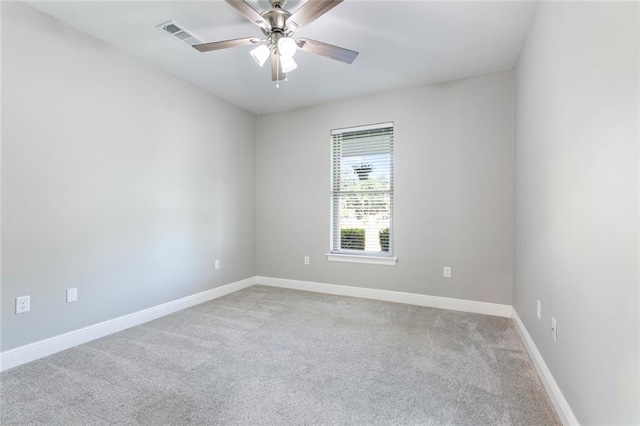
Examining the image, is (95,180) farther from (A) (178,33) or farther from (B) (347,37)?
(B) (347,37)

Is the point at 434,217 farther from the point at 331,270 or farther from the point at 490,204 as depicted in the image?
the point at 331,270

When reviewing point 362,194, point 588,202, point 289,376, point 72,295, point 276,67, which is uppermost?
point 276,67

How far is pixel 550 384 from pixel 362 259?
7.65 feet

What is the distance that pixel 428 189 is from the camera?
11.7ft

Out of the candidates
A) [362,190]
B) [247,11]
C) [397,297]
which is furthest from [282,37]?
[397,297]

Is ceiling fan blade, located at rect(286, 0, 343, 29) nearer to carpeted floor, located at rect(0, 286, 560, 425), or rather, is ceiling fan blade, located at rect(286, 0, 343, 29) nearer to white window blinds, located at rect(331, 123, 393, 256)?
white window blinds, located at rect(331, 123, 393, 256)

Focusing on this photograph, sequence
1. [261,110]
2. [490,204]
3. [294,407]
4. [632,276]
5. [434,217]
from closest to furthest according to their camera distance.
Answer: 1. [632,276]
2. [294,407]
3. [490,204]
4. [434,217]
5. [261,110]

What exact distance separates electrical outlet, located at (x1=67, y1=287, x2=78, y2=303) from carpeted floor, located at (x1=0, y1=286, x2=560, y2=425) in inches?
15.5

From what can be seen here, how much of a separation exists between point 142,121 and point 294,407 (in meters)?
2.96

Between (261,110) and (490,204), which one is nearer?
(490,204)

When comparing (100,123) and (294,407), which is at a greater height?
(100,123)

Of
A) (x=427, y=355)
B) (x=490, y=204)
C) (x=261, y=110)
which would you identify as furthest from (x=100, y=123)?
(x=490, y=204)

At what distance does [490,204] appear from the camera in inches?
128

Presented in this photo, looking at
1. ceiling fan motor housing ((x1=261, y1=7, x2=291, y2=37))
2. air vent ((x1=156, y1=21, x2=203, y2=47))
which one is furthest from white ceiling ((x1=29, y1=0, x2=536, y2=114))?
ceiling fan motor housing ((x1=261, y1=7, x2=291, y2=37))
